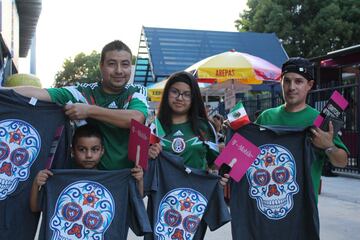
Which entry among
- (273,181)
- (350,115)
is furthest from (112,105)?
(350,115)

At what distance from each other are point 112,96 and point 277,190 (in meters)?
1.49

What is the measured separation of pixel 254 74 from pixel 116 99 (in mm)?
7520

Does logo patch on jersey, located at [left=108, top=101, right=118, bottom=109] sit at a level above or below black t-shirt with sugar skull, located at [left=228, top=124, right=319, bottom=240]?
above

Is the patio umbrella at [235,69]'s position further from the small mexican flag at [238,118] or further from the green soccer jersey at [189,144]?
the small mexican flag at [238,118]

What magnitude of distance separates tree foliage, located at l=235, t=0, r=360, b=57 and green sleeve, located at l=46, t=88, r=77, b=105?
2342 centimetres

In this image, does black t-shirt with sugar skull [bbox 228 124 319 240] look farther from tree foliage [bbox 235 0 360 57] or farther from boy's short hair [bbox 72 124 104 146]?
tree foliage [bbox 235 0 360 57]

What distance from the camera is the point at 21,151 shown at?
11.5 feet

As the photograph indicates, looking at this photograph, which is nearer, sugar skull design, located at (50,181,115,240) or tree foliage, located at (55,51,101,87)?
sugar skull design, located at (50,181,115,240)

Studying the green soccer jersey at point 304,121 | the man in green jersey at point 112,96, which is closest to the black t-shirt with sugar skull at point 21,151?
the man in green jersey at point 112,96

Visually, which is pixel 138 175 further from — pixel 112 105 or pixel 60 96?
pixel 60 96

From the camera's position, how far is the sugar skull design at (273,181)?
373 cm

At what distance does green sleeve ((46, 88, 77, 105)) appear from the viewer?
11.6 ft

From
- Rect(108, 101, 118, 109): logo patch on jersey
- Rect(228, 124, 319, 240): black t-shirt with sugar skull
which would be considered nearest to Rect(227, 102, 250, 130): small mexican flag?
Rect(228, 124, 319, 240): black t-shirt with sugar skull

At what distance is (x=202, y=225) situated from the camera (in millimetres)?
3961
